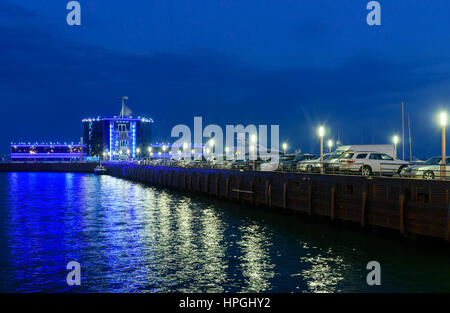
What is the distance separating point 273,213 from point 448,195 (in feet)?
60.3

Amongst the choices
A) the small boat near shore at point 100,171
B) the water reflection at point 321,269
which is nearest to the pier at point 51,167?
the small boat near shore at point 100,171

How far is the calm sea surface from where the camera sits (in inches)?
690

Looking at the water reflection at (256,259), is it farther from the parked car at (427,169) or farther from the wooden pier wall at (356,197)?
the parked car at (427,169)

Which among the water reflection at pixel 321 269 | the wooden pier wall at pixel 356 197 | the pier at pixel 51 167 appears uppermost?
the pier at pixel 51 167

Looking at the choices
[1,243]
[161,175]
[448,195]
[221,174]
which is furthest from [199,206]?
[161,175]

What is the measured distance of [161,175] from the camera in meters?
82.2

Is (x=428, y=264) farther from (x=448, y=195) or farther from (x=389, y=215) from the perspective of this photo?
(x=389, y=215)

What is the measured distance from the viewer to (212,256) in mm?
22266

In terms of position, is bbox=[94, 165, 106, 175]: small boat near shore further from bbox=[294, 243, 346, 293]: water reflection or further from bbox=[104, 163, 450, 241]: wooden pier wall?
bbox=[294, 243, 346, 293]: water reflection

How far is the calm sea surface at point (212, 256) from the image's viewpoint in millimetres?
17531

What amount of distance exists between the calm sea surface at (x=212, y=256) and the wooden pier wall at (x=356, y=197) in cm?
106

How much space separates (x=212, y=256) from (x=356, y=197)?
1036cm
